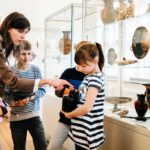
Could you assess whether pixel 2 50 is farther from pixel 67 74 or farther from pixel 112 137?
pixel 112 137

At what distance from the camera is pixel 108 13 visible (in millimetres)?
3359

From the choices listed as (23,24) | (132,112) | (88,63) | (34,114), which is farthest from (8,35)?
(132,112)

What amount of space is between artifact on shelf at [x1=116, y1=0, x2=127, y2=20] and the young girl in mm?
980

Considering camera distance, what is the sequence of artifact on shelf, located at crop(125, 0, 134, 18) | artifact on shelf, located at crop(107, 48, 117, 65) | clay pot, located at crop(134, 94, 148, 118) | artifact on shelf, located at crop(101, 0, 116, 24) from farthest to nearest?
artifact on shelf, located at crop(107, 48, 117, 65)
artifact on shelf, located at crop(101, 0, 116, 24)
artifact on shelf, located at crop(125, 0, 134, 18)
clay pot, located at crop(134, 94, 148, 118)

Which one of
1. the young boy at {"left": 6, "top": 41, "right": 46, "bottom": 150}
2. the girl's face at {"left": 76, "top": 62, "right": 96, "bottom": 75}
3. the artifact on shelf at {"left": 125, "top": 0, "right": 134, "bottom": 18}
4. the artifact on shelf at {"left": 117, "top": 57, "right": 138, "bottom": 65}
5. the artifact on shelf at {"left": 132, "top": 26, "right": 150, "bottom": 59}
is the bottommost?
the young boy at {"left": 6, "top": 41, "right": 46, "bottom": 150}

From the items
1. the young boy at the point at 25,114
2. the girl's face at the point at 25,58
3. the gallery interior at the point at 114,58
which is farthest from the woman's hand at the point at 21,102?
the girl's face at the point at 25,58

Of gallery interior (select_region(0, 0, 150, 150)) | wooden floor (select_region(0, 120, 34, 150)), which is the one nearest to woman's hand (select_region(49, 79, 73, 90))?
gallery interior (select_region(0, 0, 150, 150))

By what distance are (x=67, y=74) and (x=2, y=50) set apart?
0.79 metres

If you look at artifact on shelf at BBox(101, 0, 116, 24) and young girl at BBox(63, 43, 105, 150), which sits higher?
artifact on shelf at BBox(101, 0, 116, 24)

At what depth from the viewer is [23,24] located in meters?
2.09

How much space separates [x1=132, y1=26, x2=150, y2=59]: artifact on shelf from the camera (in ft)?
Result: 9.71

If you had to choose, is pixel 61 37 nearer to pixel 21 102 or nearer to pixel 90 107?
pixel 21 102

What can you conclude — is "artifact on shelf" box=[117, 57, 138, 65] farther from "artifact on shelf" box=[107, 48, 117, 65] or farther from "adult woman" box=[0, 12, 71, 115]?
"adult woman" box=[0, 12, 71, 115]

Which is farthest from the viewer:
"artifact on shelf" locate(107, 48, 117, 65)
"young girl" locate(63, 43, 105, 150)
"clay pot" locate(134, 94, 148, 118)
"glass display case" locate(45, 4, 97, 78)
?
"artifact on shelf" locate(107, 48, 117, 65)
